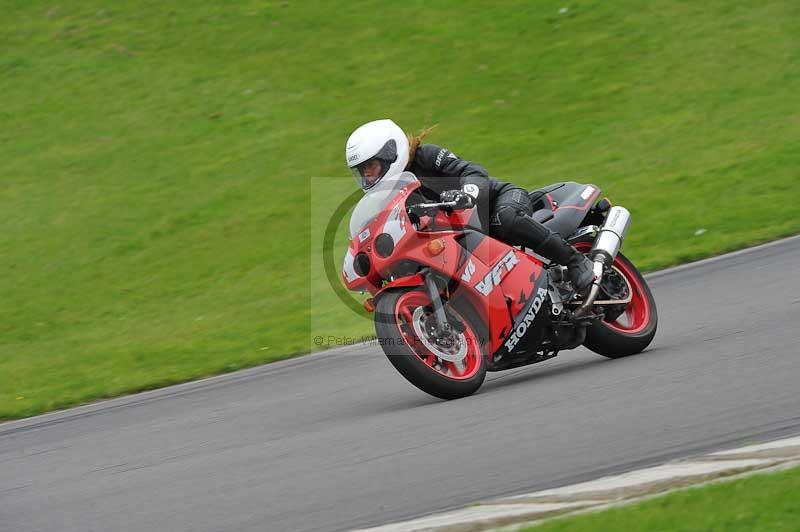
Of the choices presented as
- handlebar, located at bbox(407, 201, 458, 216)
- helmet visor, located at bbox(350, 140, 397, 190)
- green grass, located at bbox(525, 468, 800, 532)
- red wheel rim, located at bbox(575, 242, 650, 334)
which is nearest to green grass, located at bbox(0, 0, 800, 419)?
red wheel rim, located at bbox(575, 242, 650, 334)

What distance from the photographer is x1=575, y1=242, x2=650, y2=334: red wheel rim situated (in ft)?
25.9

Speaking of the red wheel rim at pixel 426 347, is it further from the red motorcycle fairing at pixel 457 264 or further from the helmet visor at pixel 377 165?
the helmet visor at pixel 377 165

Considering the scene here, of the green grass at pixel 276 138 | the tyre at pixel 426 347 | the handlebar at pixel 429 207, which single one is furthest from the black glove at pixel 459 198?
the green grass at pixel 276 138

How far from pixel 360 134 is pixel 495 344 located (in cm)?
151

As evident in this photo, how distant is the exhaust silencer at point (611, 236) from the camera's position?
7570 millimetres

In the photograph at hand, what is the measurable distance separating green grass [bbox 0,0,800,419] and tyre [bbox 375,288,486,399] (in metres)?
3.76

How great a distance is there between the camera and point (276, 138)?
18.5 metres

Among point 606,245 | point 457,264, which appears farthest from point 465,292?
point 606,245

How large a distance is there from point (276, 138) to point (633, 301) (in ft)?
37.3

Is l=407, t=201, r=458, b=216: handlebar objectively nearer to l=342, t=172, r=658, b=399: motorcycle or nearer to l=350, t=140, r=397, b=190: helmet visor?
l=342, t=172, r=658, b=399: motorcycle

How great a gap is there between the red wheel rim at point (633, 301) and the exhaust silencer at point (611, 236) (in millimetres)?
202

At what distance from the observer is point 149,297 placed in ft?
45.8

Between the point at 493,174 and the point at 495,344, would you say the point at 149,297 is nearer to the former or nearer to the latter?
the point at 493,174

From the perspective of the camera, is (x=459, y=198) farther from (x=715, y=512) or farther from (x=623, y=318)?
(x=715, y=512)
